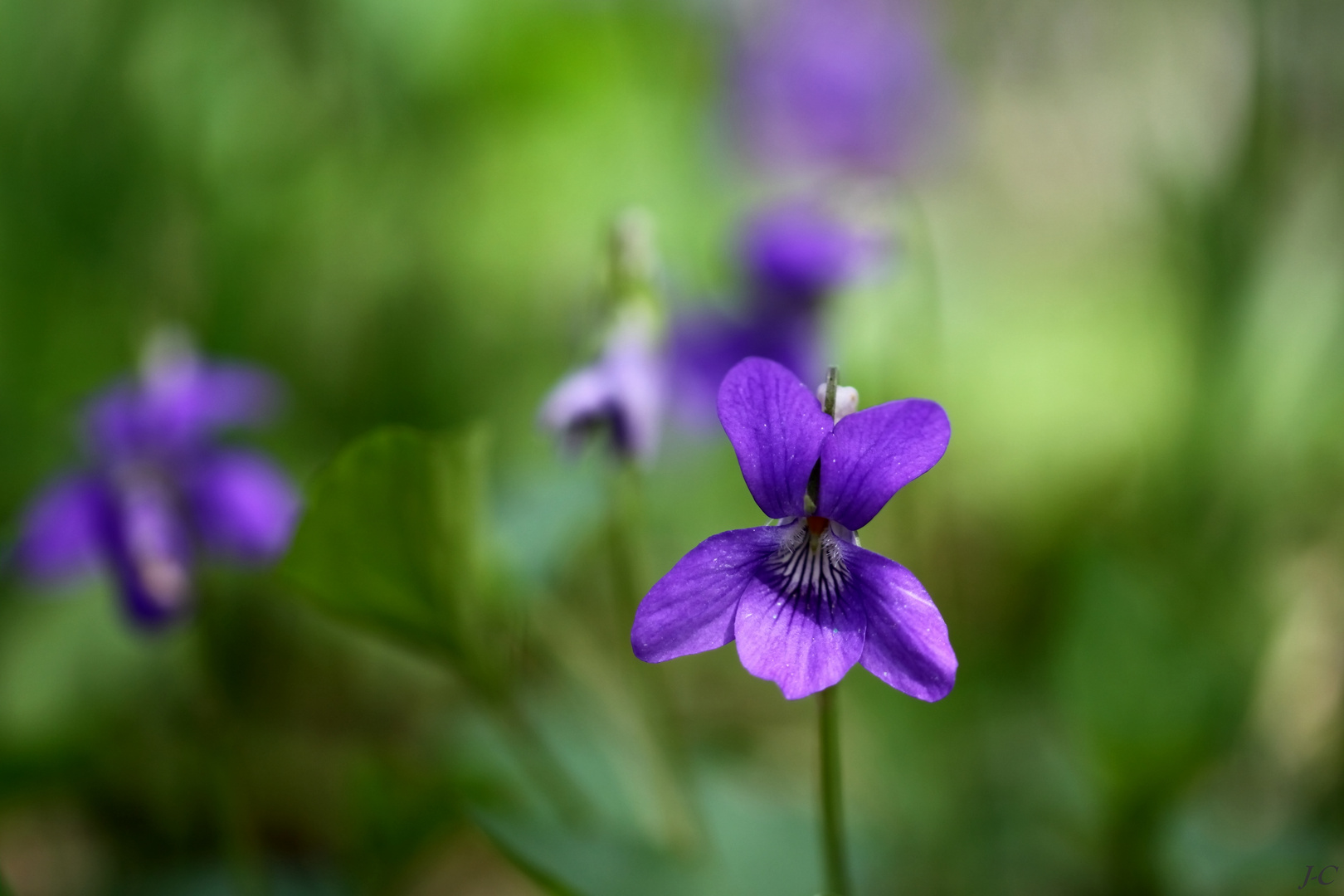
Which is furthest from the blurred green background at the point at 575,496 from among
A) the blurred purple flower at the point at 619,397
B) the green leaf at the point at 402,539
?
the blurred purple flower at the point at 619,397

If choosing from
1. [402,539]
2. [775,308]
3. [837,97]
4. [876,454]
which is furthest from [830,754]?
[837,97]

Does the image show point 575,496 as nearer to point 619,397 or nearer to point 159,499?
point 619,397

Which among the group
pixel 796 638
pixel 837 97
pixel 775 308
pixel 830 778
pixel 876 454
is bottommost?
pixel 830 778

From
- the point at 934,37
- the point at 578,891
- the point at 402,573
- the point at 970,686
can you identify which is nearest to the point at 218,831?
the point at 402,573

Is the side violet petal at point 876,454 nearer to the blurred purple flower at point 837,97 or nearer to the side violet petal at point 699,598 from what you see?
the side violet petal at point 699,598

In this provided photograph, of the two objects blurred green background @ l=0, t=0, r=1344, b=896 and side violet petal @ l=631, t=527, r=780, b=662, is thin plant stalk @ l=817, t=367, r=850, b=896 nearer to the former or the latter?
side violet petal @ l=631, t=527, r=780, b=662

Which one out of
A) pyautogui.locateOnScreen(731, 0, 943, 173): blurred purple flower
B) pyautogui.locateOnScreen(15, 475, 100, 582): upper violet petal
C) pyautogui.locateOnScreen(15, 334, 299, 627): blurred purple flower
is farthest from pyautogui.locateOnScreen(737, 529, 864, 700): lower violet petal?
pyautogui.locateOnScreen(731, 0, 943, 173): blurred purple flower
